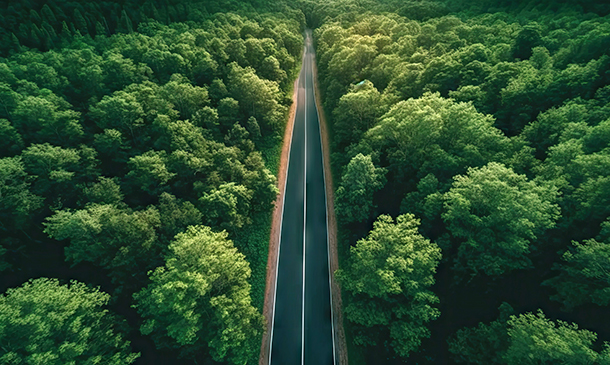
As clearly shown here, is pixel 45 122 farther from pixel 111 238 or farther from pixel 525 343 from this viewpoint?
pixel 525 343

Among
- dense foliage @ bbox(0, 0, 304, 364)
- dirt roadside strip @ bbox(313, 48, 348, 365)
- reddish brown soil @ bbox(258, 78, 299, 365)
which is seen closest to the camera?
dense foliage @ bbox(0, 0, 304, 364)

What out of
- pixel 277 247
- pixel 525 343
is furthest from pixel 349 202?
pixel 525 343

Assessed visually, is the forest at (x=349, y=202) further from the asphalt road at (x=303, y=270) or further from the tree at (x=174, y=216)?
the asphalt road at (x=303, y=270)

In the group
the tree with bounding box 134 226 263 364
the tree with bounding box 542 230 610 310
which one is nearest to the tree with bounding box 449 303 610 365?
the tree with bounding box 542 230 610 310

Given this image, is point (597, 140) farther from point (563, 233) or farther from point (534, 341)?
point (534, 341)

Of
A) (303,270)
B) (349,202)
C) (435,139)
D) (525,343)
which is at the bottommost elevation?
(525,343)

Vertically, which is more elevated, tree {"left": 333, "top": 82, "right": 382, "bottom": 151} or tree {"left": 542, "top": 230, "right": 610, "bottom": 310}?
tree {"left": 333, "top": 82, "right": 382, "bottom": 151}

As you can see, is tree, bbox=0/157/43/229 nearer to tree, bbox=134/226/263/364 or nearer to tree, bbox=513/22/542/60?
tree, bbox=134/226/263/364
